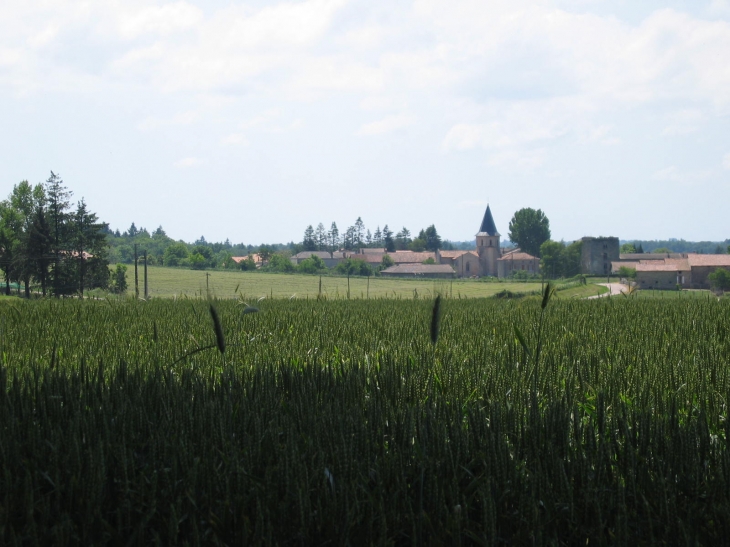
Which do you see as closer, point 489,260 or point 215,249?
point 489,260

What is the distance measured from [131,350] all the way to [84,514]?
14.6 feet

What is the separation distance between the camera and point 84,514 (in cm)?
224

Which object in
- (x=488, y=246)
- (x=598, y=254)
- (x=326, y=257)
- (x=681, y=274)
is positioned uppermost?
(x=488, y=246)

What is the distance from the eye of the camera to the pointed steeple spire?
125 metres

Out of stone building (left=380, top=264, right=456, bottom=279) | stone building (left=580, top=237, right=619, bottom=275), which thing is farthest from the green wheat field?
stone building (left=580, top=237, right=619, bottom=275)

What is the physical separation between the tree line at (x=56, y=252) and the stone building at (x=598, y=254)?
263 feet

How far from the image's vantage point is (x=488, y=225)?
4958 inches

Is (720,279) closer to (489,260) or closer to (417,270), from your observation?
(417,270)

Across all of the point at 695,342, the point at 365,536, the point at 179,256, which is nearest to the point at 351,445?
the point at 365,536

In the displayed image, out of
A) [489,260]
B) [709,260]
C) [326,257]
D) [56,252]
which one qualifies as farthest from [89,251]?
[326,257]

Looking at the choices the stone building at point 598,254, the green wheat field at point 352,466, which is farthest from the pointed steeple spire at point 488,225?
the green wheat field at point 352,466

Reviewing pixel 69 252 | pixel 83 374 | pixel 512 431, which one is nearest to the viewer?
pixel 512 431

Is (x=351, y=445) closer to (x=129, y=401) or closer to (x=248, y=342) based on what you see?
(x=129, y=401)

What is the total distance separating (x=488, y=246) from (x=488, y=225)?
486 cm
